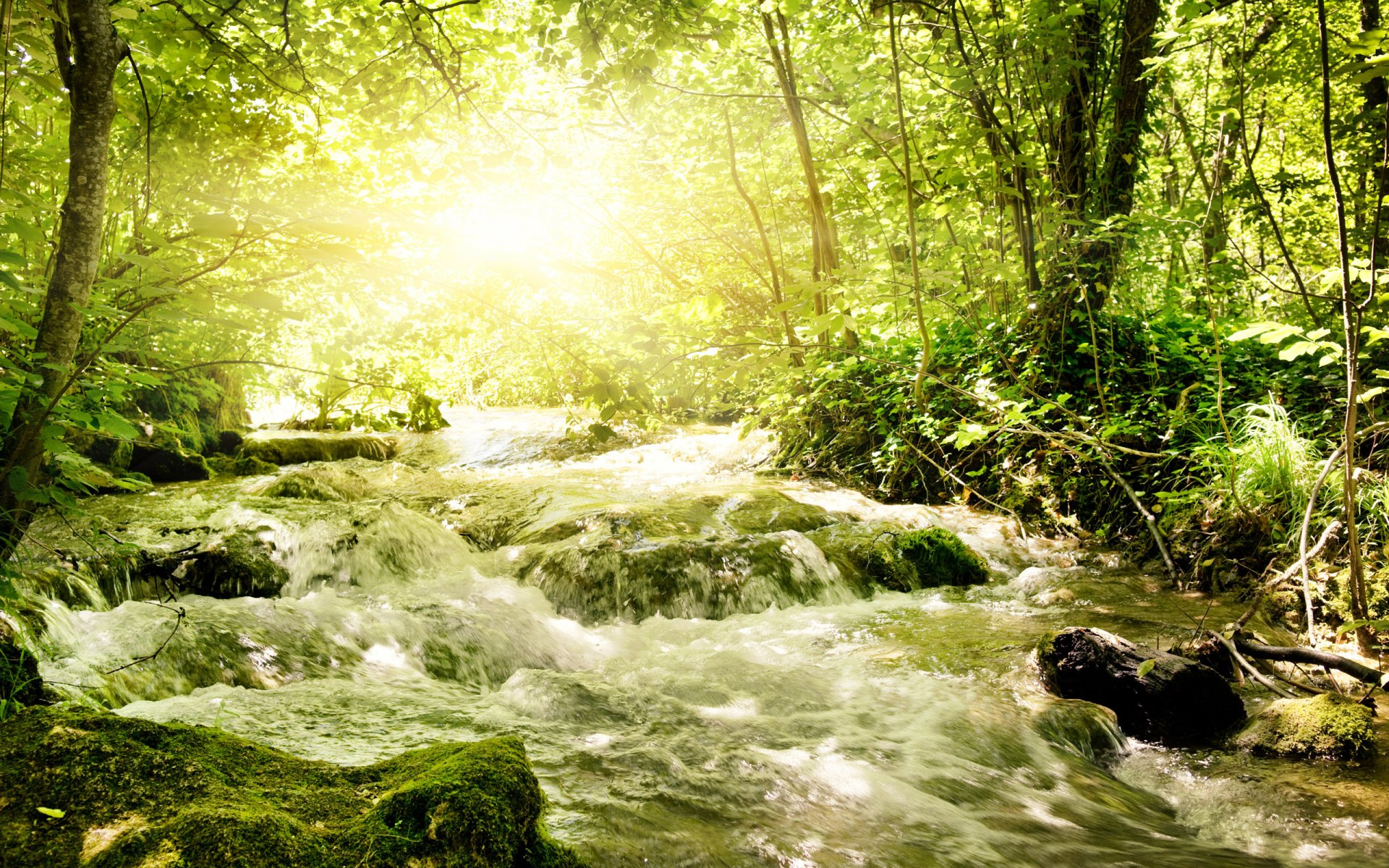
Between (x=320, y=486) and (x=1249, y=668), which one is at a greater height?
(x=320, y=486)

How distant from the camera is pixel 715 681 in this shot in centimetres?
364

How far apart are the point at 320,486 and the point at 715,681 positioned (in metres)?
6.06

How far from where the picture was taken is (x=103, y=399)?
236 centimetres

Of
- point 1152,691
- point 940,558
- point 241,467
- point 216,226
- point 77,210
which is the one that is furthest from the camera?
point 241,467

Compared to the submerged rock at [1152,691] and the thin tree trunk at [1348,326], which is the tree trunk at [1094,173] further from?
the submerged rock at [1152,691]

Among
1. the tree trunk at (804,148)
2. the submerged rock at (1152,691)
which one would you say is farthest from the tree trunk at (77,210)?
the tree trunk at (804,148)

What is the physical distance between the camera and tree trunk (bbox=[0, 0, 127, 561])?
2.26 m

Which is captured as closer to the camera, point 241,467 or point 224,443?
point 241,467

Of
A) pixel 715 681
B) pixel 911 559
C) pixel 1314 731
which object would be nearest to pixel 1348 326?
pixel 1314 731

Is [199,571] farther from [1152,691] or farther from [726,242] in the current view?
[726,242]

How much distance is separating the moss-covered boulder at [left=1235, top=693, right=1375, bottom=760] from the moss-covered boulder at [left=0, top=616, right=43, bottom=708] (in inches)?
168

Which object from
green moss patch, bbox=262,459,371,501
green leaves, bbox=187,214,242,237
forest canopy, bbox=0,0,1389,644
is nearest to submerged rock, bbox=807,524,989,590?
forest canopy, bbox=0,0,1389,644

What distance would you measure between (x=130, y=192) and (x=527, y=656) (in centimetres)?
442

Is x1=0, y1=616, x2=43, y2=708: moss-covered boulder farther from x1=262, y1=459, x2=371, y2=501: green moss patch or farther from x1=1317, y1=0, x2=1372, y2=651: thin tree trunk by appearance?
x1=262, y1=459, x2=371, y2=501: green moss patch
